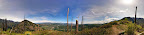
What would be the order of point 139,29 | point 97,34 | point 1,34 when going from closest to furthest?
point 1,34 → point 97,34 → point 139,29

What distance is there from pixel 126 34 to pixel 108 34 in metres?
2.56

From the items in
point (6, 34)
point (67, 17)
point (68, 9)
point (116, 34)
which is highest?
point (68, 9)

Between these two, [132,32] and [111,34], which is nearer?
[132,32]

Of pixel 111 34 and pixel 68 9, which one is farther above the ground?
pixel 68 9

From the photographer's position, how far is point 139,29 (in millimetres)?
14727

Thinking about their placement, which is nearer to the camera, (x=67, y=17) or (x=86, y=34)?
(x=86, y=34)

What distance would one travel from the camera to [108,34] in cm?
1062

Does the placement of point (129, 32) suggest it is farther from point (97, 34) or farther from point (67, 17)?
point (67, 17)

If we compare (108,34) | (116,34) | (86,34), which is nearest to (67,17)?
(86,34)

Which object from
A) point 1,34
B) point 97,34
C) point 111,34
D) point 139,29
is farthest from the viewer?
point 139,29

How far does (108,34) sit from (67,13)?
853 centimetres

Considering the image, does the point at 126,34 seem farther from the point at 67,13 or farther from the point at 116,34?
the point at 67,13

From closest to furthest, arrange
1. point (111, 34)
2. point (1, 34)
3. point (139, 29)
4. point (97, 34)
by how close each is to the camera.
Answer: point (1, 34) < point (97, 34) < point (111, 34) < point (139, 29)

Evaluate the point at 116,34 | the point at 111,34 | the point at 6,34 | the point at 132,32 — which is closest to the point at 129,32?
the point at 132,32
